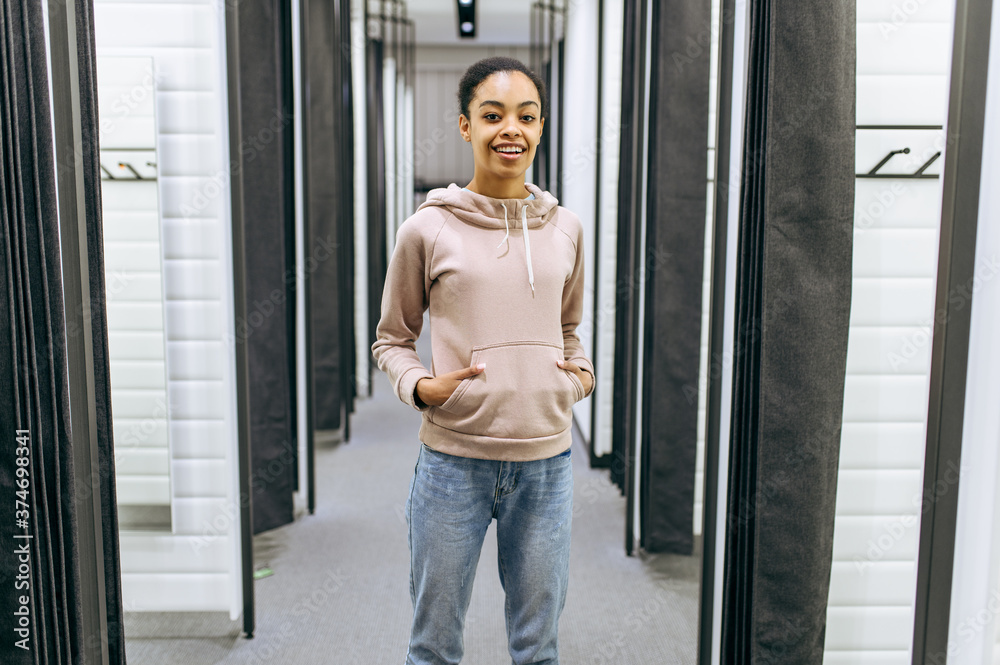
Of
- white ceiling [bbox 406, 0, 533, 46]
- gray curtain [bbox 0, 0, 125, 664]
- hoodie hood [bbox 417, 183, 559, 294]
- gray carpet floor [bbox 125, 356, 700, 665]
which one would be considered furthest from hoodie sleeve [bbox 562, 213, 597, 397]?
white ceiling [bbox 406, 0, 533, 46]

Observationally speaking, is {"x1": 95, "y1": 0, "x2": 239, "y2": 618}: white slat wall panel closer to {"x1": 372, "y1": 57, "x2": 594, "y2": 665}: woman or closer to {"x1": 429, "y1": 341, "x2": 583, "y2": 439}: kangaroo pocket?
{"x1": 372, "y1": 57, "x2": 594, "y2": 665}: woman

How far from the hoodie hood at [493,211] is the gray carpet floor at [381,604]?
1.20 m

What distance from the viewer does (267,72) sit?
2.46 meters

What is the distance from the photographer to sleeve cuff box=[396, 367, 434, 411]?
1142 millimetres

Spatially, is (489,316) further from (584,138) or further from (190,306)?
(584,138)

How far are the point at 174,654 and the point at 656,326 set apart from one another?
163cm

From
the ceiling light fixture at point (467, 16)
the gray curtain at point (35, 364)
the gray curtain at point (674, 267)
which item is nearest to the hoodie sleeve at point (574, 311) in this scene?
the gray curtain at point (35, 364)

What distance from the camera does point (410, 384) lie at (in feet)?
3.75

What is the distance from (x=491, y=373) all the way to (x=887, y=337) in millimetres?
873

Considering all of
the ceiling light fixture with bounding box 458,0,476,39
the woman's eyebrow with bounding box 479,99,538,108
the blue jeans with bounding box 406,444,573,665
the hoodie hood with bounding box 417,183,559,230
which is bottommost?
the blue jeans with bounding box 406,444,573,665

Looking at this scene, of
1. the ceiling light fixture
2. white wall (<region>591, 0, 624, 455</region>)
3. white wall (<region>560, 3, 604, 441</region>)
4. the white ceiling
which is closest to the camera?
white wall (<region>591, 0, 624, 455</region>)

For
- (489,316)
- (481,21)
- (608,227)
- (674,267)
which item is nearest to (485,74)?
(489,316)

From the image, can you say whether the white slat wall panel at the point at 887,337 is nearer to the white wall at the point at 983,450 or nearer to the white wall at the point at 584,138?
the white wall at the point at 983,450

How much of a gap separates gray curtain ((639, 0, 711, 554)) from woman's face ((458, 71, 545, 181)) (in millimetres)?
1251
